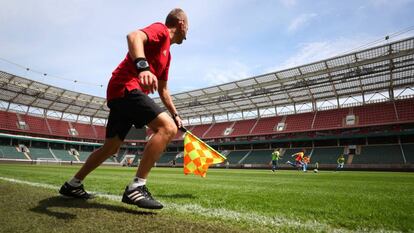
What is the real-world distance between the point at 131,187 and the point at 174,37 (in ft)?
5.98

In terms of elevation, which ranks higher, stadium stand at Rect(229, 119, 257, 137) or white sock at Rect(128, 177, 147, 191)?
stadium stand at Rect(229, 119, 257, 137)

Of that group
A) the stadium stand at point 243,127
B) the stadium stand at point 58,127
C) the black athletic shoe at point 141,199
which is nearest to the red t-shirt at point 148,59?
the black athletic shoe at point 141,199

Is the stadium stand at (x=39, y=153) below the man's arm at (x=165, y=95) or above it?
below

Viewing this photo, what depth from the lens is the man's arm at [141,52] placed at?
2.41m

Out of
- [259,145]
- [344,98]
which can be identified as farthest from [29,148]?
[344,98]

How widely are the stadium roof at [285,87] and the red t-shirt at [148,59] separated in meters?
28.4

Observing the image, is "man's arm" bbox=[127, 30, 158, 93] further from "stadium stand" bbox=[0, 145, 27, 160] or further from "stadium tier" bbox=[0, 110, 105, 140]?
"stadium tier" bbox=[0, 110, 105, 140]

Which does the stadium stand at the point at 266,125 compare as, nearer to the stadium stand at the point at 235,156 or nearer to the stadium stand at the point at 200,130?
the stadium stand at the point at 235,156

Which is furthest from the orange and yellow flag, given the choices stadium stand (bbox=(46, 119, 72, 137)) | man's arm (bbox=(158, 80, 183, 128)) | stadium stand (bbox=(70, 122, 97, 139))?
stadium stand (bbox=(70, 122, 97, 139))

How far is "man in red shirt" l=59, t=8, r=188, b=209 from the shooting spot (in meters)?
2.63

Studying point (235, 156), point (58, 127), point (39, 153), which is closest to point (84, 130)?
point (58, 127)

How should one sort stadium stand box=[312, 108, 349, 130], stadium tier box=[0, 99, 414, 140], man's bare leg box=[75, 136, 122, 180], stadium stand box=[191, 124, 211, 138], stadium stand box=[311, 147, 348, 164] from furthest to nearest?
stadium stand box=[191, 124, 211, 138], stadium stand box=[312, 108, 349, 130], stadium tier box=[0, 99, 414, 140], stadium stand box=[311, 147, 348, 164], man's bare leg box=[75, 136, 122, 180]

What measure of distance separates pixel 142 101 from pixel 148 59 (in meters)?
0.61

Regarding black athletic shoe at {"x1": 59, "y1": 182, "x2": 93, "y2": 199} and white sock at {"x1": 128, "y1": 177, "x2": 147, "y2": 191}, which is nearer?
white sock at {"x1": 128, "y1": 177, "x2": 147, "y2": 191}
